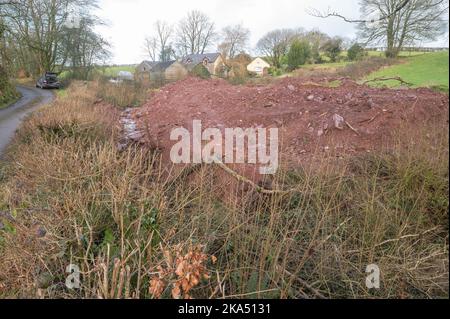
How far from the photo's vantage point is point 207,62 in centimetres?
2827

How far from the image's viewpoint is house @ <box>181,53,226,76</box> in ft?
78.7

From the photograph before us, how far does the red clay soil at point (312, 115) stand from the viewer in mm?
5582

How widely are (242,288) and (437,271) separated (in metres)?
1.54

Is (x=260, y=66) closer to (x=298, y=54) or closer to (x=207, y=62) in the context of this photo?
(x=298, y=54)

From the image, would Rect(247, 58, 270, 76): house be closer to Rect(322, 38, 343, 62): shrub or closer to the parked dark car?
Rect(322, 38, 343, 62): shrub

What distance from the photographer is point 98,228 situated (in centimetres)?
308

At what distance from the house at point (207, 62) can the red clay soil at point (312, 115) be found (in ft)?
42.5

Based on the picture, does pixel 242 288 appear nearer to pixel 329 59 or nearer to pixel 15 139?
pixel 15 139

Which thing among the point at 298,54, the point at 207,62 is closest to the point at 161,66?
the point at 207,62

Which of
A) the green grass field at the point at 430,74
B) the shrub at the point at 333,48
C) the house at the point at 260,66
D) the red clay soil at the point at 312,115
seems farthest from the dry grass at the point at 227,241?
the shrub at the point at 333,48

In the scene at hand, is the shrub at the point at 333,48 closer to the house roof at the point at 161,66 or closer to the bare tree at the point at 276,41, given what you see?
the bare tree at the point at 276,41

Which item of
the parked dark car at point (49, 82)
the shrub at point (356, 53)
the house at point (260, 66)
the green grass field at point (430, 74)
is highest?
the shrub at point (356, 53)
